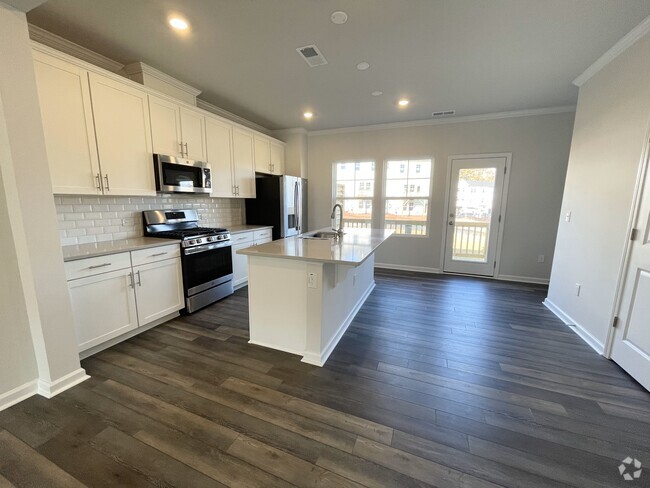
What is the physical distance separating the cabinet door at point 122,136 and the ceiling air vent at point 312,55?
1.69 m

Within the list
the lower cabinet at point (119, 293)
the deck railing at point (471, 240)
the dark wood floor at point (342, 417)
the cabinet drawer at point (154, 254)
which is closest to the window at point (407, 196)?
the deck railing at point (471, 240)

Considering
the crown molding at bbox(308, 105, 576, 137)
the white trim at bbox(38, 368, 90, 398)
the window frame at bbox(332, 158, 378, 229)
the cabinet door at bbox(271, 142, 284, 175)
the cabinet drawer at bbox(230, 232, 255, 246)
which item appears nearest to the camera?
the white trim at bbox(38, 368, 90, 398)

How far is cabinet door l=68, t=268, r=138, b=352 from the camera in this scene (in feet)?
6.84

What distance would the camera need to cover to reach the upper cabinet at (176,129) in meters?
2.84

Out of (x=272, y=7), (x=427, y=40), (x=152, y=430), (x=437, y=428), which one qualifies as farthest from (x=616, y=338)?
(x=272, y=7)

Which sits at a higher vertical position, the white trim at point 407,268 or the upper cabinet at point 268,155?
the upper cabinet at point 268,155

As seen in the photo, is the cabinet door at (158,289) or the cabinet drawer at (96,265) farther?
the cabinet door at (158,289)

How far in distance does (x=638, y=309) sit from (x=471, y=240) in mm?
2711

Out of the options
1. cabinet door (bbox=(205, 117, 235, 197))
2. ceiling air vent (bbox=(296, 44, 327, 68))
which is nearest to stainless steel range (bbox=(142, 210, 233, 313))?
cabinet door (bbox=(205, 117, 235, 197))

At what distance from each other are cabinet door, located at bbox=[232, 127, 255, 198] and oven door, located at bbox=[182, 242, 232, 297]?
1.14 meters

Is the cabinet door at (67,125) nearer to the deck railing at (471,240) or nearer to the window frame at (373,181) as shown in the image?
the window frame at (373,181)

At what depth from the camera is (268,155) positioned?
471 cm

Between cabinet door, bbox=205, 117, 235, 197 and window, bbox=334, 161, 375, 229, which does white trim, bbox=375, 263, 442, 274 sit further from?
cabinet door, bbox=205, 117, 235, 197

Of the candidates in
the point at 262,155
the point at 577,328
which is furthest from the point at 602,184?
the point at 262,155
